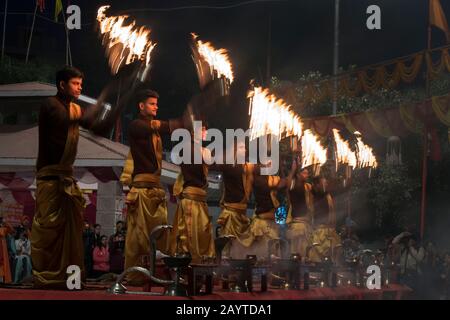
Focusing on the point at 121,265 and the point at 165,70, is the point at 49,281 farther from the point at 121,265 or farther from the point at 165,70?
the point at 165,70

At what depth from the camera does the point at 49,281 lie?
715cm

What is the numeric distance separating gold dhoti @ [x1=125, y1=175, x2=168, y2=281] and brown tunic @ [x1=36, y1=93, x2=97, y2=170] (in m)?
1.66

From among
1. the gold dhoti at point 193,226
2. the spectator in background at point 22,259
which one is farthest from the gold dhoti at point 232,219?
the spectator in background at point 22,259

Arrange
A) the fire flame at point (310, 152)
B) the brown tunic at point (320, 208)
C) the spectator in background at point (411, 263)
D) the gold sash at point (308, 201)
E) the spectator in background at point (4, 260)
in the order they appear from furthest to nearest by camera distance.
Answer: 1. the spectator in background at point (411, 263)
2. the brown tunic at point (320, 208)
3. the fire flame at point (310, 152)
4. the gold sash at point (308, 201)
5. the spectator in background at point (4, 260)

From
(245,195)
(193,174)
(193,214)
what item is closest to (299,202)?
(245,195)

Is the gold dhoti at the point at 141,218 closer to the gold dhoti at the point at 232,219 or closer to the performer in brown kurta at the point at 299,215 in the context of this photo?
the gold dhoti at the point at 232,219

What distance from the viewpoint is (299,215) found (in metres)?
13.4

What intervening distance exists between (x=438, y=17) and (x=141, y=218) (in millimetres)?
10938

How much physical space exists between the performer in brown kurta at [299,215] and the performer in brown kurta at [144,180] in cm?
433

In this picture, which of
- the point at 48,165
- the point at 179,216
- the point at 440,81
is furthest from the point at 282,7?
the point at 440,81

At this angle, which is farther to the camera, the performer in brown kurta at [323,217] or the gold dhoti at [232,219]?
the performer in brown kurta at [323,217]

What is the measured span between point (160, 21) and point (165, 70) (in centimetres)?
88

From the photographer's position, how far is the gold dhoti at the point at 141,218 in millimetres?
8805

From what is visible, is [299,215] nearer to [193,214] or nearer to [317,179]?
[317,179]
